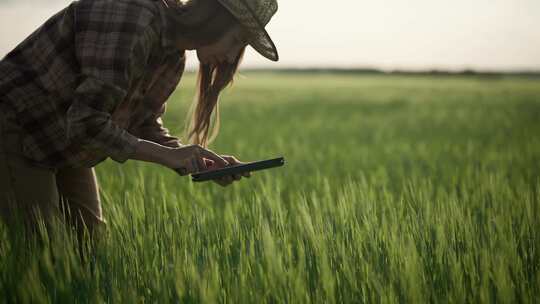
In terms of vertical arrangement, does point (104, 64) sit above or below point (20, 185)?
above

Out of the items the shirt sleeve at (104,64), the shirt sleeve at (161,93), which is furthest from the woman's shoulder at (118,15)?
the shirt sleeve at (161,93)

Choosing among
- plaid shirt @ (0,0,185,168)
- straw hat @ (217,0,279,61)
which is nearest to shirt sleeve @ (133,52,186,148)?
plaid shirt @ (0,0,185,168)

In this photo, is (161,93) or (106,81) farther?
(161,93)

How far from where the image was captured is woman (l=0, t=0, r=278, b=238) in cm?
151

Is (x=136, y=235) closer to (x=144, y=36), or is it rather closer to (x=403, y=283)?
(x=144, y=36)

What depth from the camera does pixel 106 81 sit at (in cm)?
148

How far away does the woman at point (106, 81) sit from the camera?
1511 mm

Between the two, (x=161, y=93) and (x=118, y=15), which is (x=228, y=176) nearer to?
(x=161, y=93)

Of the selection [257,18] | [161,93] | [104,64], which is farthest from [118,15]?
[161,93]

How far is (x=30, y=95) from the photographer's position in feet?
5.64

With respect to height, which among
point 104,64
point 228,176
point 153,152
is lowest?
point 228,176

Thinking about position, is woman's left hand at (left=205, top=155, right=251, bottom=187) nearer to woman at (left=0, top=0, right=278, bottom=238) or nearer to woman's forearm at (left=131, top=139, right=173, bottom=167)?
woman at (left=0, top=0, right=278, bottom=238)

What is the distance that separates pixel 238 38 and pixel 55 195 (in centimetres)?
77

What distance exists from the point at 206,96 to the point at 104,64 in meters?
0.49
